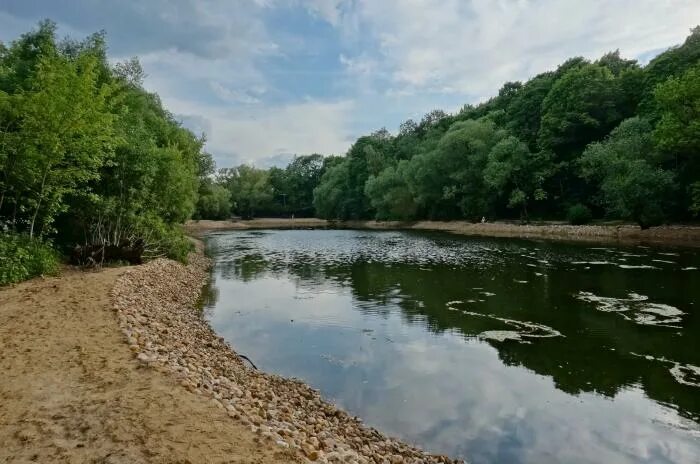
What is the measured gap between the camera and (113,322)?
11188mm

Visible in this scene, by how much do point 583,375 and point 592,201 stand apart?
164ft

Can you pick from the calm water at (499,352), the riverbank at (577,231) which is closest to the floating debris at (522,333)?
the calm water at (499,352)

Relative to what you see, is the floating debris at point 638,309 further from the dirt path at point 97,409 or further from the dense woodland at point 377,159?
the dense woodland at point 377,159

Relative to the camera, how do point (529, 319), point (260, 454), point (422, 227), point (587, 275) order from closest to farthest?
point (260, 454) < point (529, 319) < point (587, 275) < point (422, 227)

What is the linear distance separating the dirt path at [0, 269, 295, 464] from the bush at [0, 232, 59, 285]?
5923 millimetres

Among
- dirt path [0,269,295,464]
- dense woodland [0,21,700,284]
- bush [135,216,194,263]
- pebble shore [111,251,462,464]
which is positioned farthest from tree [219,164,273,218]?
dirt path [0,269,295,464]

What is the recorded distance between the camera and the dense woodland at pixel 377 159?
1716cm

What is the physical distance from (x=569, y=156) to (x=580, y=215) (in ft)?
41.5

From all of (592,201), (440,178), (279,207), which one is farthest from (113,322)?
(279,207)

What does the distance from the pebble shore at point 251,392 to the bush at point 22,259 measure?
3.54 m

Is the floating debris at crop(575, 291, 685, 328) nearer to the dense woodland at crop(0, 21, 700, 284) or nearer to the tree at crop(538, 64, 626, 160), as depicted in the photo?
the dense woodland at crop(0, 21, 700, 284)

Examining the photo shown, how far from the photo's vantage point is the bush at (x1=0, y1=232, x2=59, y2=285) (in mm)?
15398

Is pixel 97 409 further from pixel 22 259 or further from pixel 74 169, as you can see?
pixel 74 169

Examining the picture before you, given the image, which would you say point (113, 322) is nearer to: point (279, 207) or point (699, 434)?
point (699, 434)
